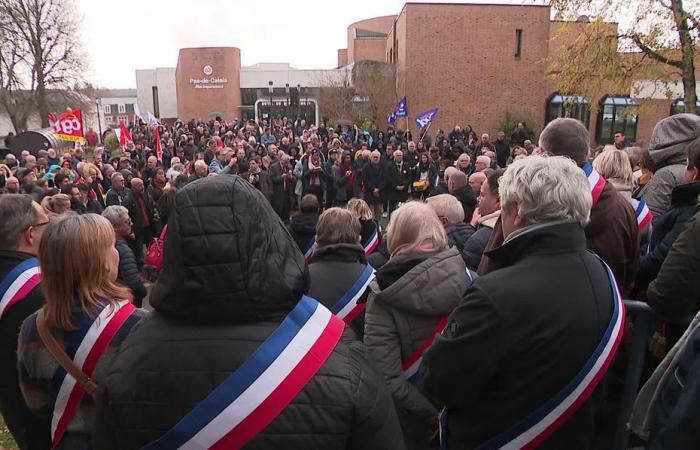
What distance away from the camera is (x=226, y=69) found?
165ft

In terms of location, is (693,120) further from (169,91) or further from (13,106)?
(169,91)

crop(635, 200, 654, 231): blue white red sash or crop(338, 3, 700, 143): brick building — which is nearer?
crop(635, 200, 654, 231): blue white red sash

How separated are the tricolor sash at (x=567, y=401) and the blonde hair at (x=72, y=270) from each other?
5.48 ft

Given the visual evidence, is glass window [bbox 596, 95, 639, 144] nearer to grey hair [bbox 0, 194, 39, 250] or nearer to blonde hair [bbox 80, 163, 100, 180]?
blonde hair [bbox 80, 163, 100, 180]

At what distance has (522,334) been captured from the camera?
1.84 metres

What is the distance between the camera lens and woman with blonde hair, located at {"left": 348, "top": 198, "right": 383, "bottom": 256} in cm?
525

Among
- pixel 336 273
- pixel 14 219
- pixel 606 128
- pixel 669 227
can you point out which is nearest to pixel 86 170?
pixel 14 219

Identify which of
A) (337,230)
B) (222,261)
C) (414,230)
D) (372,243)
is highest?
(222,261)

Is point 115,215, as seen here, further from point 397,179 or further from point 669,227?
point 397,179

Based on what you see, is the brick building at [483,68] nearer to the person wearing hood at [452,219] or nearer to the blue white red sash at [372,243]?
the blue white red sash at [372,243]

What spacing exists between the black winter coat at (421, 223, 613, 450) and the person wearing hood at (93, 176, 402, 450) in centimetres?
61

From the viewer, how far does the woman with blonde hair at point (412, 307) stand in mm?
2410

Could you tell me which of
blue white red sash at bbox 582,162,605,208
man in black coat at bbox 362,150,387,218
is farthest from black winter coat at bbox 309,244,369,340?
man in black coat at bbox 362,150,387,218

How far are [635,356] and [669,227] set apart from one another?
3.13 feet
